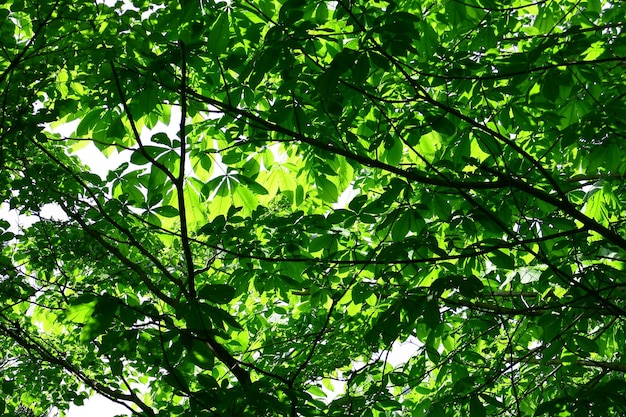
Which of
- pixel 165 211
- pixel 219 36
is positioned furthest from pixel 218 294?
pixel 219 36

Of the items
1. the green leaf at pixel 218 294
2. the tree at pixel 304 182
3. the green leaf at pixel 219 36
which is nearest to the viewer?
the green leaf at pixel 218 294

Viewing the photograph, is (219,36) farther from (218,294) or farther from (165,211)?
(218,294)

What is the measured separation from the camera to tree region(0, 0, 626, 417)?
66.9 inches

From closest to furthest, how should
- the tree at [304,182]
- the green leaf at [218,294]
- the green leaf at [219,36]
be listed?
the green leaf at [218,294]
the tree at [304,182]
the green leaf at [219,36]

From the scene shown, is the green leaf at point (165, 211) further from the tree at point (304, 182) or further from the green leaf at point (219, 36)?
the green leaf at point (219, 36)

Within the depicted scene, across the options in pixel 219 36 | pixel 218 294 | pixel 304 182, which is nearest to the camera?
pixel 218 294

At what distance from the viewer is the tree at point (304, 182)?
1.70 metres

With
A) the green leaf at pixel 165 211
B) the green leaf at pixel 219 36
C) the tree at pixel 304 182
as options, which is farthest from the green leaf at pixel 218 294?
the green leaf at pixel 219 36

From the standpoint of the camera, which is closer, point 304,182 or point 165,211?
point 165,211

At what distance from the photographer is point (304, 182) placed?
3.21 m

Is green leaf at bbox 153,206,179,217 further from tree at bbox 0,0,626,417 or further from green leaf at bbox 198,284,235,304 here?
green leaf at bbox 198,284,235,304

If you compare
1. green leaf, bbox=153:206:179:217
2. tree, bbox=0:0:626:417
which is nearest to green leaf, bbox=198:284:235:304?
tree, bbox=0:0:626:417

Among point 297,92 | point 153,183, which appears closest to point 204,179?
point 153,183

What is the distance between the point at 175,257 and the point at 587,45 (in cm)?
242
